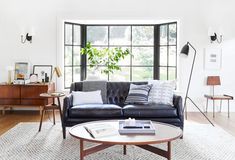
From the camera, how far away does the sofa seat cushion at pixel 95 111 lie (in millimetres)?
4961

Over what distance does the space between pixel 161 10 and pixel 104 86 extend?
2470 mm

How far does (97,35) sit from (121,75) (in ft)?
3.60

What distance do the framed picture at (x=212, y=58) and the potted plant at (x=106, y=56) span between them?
1.74m

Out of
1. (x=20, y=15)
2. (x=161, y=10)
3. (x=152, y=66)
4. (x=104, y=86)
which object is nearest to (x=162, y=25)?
(x=161, y=10)

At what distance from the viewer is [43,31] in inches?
288

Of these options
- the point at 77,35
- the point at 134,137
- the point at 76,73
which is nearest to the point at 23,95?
the point at 76,73

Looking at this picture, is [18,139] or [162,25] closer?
[18,139]

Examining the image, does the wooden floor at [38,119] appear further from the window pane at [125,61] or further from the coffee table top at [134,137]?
the coffee table top at [134,137]

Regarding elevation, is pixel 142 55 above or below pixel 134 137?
above

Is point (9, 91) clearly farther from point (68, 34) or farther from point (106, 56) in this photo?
point (106, 56)

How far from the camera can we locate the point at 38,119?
6488mm

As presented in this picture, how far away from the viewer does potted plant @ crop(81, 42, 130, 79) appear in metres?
7.35

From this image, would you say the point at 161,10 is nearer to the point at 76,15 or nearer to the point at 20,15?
the point at 76,15

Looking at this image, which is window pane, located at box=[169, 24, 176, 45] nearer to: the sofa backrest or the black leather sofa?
the sofa backrest
